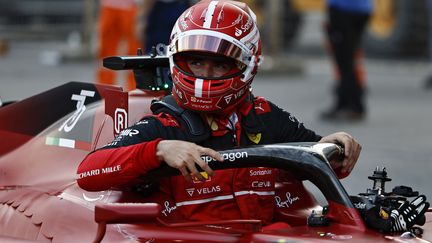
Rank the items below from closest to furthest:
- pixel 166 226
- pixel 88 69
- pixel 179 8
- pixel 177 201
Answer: pixel 166 226, pixel 177 201, pixel 179 8, pixel 88 69

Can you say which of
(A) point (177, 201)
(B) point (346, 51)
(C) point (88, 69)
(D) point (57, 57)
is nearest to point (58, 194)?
(A) point (177, 201)

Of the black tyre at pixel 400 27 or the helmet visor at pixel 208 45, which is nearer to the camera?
the helmet visor at pixel 208 45

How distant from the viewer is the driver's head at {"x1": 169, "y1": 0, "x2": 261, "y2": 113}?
209 inches

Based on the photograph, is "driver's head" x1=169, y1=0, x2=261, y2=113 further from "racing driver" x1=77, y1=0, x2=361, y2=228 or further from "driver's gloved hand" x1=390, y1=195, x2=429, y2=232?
"driver's gloved hand" x1=390, y1=195, x2=429, y2=232

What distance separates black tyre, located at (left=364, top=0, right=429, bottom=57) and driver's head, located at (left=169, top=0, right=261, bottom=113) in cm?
1399

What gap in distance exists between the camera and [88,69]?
1873cm

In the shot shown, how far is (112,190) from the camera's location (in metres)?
5.30

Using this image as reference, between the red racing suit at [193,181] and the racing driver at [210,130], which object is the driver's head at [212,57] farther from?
the red racing suit at [193,181]

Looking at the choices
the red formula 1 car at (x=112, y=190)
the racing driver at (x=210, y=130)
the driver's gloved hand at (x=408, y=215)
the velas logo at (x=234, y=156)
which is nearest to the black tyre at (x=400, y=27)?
the red formula 1 car at (x=112, y=190)

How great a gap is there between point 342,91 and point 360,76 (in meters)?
0.29

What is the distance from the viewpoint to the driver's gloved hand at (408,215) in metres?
4.97

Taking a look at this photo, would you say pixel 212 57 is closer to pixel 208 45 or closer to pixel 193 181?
pixel 208 45

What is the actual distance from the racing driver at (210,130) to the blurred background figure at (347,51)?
7.73m

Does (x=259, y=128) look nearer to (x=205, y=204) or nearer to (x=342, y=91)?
(x=205, y=204)
